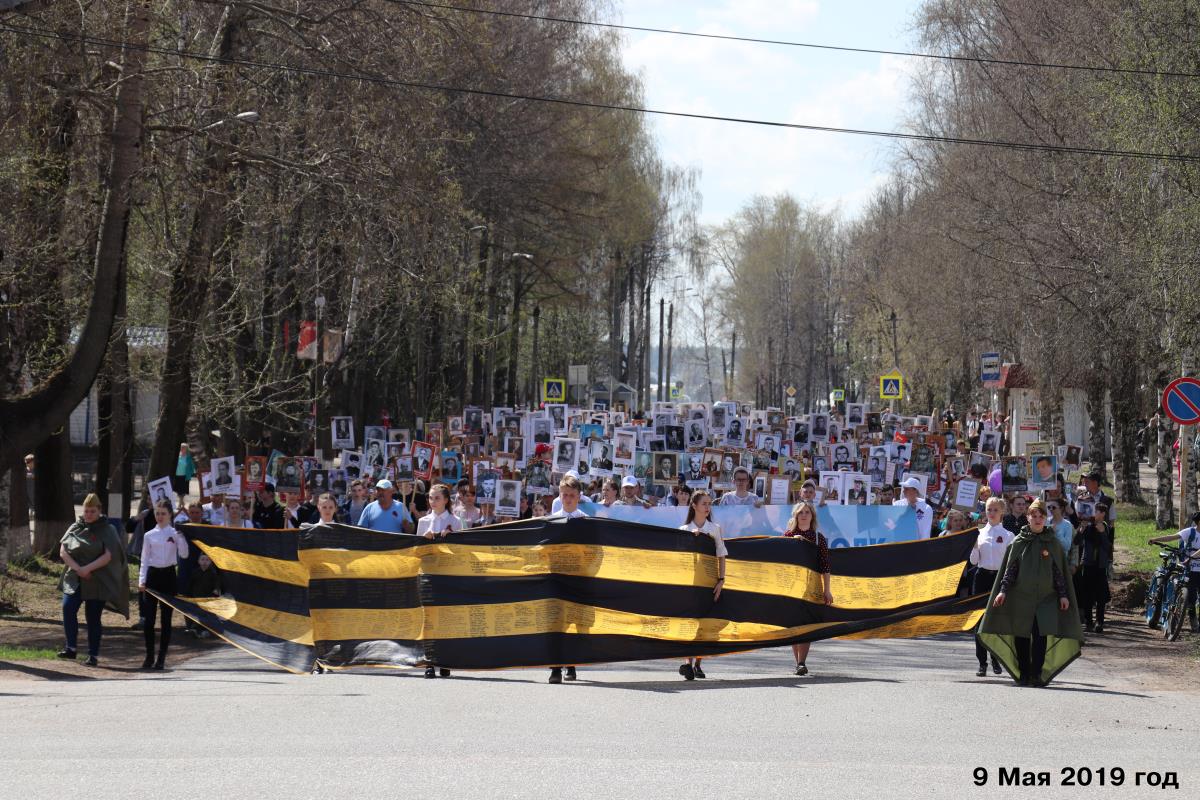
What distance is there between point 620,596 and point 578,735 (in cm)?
377

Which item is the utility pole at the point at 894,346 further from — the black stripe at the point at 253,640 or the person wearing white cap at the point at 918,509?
the black stripe at the point at 253,640

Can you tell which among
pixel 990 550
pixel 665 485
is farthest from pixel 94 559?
pixel 665 485

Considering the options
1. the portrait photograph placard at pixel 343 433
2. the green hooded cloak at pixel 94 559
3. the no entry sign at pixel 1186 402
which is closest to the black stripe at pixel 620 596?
the green hooded cloak at pixel 94 559

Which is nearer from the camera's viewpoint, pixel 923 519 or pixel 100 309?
pixel 100 309

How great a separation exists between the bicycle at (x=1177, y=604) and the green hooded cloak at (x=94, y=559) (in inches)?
474

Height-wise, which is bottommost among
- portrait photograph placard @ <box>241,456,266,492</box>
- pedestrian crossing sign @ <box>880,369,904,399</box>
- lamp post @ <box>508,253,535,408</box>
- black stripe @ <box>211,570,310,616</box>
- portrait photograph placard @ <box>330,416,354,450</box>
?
black stripe @ <box>211,570,310,616</box>

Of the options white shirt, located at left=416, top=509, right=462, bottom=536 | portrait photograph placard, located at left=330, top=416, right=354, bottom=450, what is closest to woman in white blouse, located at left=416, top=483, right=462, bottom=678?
white shirt, located at left=416, top=509, right=462, bottom=536

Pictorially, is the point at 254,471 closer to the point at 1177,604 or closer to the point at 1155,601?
the point at 1155,601

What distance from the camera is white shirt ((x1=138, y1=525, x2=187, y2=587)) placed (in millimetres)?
15109

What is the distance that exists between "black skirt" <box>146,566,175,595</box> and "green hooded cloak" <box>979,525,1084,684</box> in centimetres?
784

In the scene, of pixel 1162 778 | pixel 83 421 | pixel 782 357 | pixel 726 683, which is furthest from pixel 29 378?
pixel 782 357

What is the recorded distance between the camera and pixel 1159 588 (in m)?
19.1

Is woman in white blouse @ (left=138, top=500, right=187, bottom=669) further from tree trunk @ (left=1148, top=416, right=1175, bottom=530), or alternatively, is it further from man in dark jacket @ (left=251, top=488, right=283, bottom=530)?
tree trunk @ (left=1148, top=416, right=1175, bottom=530)

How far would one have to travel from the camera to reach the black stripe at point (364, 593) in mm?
14227
